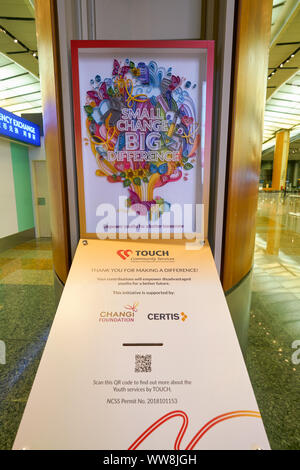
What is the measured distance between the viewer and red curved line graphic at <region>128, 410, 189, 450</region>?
2.85 feet

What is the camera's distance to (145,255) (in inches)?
49.5

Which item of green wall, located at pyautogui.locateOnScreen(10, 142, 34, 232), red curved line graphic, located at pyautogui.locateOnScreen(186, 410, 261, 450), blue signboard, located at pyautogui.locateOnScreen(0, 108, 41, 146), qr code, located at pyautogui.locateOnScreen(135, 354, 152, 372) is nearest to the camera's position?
red curved line graphic, located at pyautogui.locateOnScreen(186, 410, 261, 450)

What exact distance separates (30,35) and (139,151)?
23.9 feet

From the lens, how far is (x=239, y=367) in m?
0.97

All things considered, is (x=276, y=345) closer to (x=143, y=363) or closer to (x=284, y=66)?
(x=143, y=363)

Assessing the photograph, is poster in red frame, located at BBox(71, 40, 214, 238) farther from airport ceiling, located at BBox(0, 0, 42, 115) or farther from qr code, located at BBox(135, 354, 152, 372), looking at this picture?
airport ceiling, located at BBox(0, 0, 42, 115)

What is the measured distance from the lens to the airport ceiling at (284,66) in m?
6.36

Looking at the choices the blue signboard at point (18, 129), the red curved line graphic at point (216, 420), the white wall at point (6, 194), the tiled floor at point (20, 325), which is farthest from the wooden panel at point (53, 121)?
the white wall at point (6, 194)

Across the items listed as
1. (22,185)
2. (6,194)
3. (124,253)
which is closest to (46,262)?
(6,194)

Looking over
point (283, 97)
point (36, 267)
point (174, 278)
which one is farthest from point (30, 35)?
point (283, 97)

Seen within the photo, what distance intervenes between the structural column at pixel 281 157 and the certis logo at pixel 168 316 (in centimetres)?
2774

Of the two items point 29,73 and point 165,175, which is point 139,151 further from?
point 29,73

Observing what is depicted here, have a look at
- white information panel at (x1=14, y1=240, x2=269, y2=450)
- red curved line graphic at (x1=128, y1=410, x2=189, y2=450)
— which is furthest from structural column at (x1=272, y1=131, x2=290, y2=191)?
red curved line graphic at (x1=128, y1=410, x2=189, y2=450)

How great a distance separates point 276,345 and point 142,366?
222 cm
